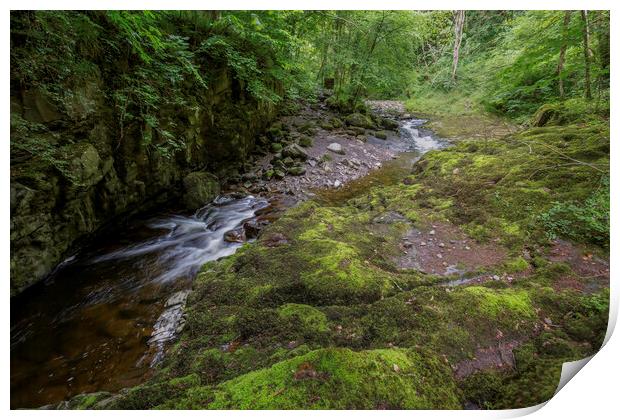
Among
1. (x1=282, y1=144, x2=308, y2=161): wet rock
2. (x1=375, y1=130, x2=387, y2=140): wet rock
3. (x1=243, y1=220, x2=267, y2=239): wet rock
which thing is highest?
(x1=375, y1=130, x2=387, y2=140): wet rock

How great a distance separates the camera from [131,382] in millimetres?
2281

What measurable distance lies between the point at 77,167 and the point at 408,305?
384 cm

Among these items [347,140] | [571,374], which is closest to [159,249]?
[571,374]

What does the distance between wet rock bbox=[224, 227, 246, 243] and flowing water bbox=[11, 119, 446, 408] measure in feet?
0.23

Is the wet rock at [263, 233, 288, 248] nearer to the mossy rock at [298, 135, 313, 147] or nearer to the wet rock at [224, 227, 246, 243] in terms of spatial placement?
the wet rock at [224, 227, 246, 243]

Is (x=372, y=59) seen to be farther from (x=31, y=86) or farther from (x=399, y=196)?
(x=31, y=86)

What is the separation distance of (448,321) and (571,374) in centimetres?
83

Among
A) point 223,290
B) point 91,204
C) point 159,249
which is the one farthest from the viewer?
point 159,249

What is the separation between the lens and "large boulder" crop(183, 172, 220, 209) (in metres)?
5.71

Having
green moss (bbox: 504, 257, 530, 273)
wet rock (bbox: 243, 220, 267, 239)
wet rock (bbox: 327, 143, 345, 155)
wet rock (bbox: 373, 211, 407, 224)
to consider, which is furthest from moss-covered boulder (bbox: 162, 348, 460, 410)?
wet rock (bbox: 327, 143, 345, 155)

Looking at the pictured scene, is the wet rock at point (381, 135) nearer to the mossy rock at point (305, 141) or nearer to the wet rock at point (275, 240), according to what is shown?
the mossy rock at point (305, 141)

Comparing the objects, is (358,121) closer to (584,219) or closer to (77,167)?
(584,219)

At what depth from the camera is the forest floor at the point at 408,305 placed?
1.83 metres

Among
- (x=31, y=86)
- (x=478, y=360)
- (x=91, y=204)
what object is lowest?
(x=478, y=360)
